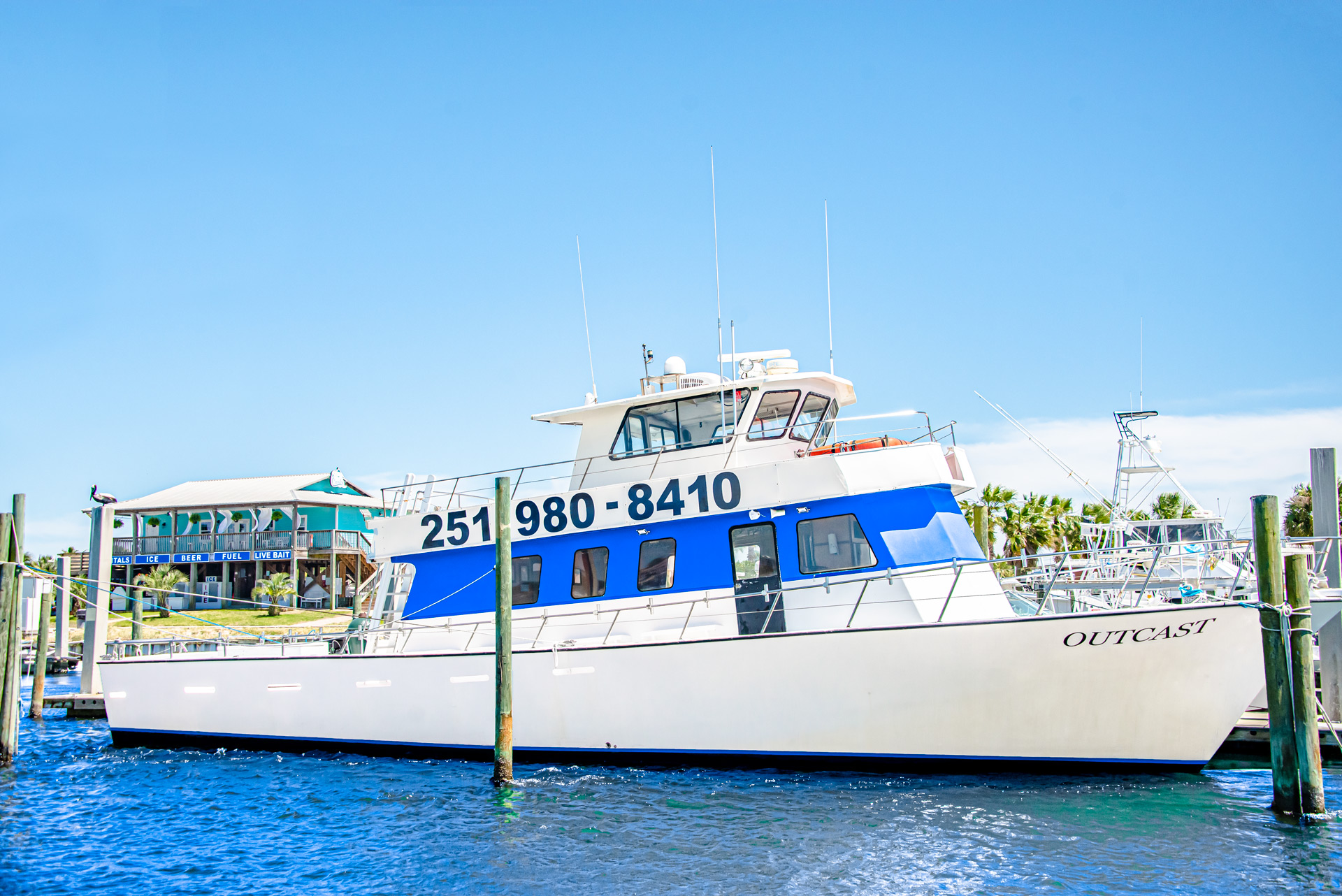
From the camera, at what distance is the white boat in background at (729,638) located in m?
9.47

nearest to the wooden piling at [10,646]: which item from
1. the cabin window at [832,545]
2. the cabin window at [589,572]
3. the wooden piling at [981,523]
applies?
the cabin window at [589,572]

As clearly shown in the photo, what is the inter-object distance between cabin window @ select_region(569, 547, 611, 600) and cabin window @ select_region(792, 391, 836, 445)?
2.77 meters

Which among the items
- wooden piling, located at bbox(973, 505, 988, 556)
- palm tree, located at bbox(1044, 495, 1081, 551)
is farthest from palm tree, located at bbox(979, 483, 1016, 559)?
wooden piling, located at bbox(973, 505, 988, 556)

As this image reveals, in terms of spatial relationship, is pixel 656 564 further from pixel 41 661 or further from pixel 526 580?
pixel 41 661

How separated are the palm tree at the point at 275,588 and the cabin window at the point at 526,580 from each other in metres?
23.6

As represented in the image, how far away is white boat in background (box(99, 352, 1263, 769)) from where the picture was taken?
947cm

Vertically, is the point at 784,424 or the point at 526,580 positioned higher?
the point at 784,424

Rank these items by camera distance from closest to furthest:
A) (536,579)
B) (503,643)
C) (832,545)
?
(503,643), (832,545), (536,579)

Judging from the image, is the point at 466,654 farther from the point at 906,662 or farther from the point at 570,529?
the point at 906,662

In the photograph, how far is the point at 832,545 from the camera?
11.0 m

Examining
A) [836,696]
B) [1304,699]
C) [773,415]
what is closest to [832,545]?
[836,696]

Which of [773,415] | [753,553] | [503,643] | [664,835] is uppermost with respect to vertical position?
[773,415]

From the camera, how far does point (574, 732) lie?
1119 cm

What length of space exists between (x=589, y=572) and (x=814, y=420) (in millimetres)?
3372
